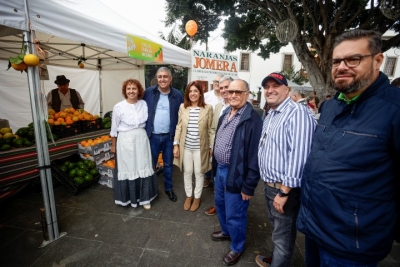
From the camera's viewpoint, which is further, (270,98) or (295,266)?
(295,266)

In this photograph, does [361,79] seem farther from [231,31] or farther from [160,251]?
[231,31]

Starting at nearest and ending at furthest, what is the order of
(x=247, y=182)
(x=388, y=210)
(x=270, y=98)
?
1. (x=388, y=210)
2. (x=270, y=98)
3. (x=247, y=182)

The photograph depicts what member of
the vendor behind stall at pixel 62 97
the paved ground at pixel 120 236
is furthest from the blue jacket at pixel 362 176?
the vendor behind stall at pixel 62 97

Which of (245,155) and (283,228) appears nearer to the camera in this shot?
(283,228)

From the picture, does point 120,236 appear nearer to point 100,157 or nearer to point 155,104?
point 155,104

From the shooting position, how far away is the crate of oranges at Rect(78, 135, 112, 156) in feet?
13.3

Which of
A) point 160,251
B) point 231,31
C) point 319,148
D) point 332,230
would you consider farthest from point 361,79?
point 231,31

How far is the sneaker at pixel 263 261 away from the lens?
216 cm

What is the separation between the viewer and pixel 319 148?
4.17 feet

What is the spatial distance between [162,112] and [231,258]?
226 centimetres

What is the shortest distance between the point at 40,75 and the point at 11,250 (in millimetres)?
2097

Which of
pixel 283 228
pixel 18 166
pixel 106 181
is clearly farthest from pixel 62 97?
pixel 283 228

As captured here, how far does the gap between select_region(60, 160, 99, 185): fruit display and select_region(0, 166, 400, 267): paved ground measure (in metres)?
0.33

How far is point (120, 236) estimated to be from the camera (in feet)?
8.47
